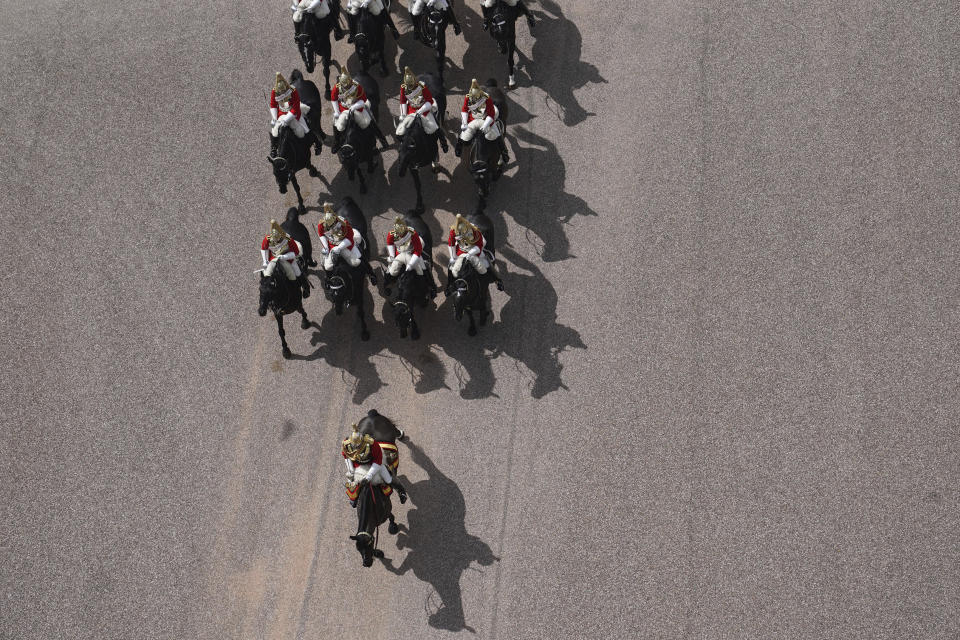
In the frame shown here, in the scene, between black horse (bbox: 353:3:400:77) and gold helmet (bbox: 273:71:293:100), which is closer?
gold helmet (bbox: 273:71:293:100)

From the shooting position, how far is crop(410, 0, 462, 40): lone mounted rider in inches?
755

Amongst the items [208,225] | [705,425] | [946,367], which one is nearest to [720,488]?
[705,425]

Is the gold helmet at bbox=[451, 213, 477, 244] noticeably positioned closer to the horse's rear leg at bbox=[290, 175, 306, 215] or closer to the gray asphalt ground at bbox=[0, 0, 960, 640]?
the gray asphalt ground at bbox=[0, 0, 960, 640]

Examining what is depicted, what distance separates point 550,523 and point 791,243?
21.0 ft

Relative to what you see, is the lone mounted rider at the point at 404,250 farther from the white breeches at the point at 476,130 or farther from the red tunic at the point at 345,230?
the white breeches at the point at 476,130

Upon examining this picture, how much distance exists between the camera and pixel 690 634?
14.8 meters

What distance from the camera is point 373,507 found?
586 inches

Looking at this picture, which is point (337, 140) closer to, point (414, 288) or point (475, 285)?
point (414, 288)

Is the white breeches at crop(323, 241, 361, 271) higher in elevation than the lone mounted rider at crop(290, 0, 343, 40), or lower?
lower

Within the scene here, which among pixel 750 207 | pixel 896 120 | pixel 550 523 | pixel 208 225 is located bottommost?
pixel 550 523

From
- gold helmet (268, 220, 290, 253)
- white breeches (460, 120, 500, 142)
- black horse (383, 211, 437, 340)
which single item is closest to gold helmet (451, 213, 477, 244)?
black horse (383, 211, 437, 340)

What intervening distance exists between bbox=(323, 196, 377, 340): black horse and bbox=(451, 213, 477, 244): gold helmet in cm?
166

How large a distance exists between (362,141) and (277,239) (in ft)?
8.99

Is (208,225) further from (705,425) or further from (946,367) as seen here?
(946,367)
